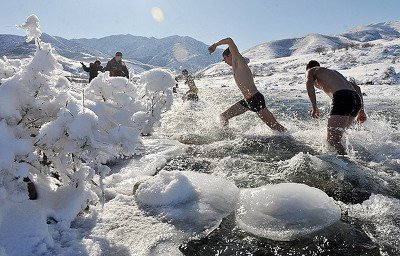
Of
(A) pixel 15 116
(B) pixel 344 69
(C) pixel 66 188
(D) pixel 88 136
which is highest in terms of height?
(A) pixel 15 116

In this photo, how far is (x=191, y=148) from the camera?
536cm

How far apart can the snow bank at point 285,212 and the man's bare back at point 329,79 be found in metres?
3.17

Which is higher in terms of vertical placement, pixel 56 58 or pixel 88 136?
pixel 56 58

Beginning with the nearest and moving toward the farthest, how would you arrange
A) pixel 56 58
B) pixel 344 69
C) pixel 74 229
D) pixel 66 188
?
pixel 56 58, pixel 74 229, pixel 66 188, pixel 344 69

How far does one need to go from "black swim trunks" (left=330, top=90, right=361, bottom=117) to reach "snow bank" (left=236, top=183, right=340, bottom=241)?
110 inches

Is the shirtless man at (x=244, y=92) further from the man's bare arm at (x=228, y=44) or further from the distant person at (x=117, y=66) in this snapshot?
the distant person at (x=117, y=66)

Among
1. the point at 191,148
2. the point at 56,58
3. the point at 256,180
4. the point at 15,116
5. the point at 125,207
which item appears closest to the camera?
the point at 15,116

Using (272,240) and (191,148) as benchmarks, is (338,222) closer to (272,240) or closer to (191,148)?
(272,240)

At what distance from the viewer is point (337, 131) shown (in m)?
5.34

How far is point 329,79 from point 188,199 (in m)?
3.86

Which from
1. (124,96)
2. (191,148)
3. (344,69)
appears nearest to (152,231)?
(124,96)

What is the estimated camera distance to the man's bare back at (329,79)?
5785 millimetres

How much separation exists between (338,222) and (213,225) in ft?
3.16

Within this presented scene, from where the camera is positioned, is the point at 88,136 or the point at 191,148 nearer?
the point at 88,136
